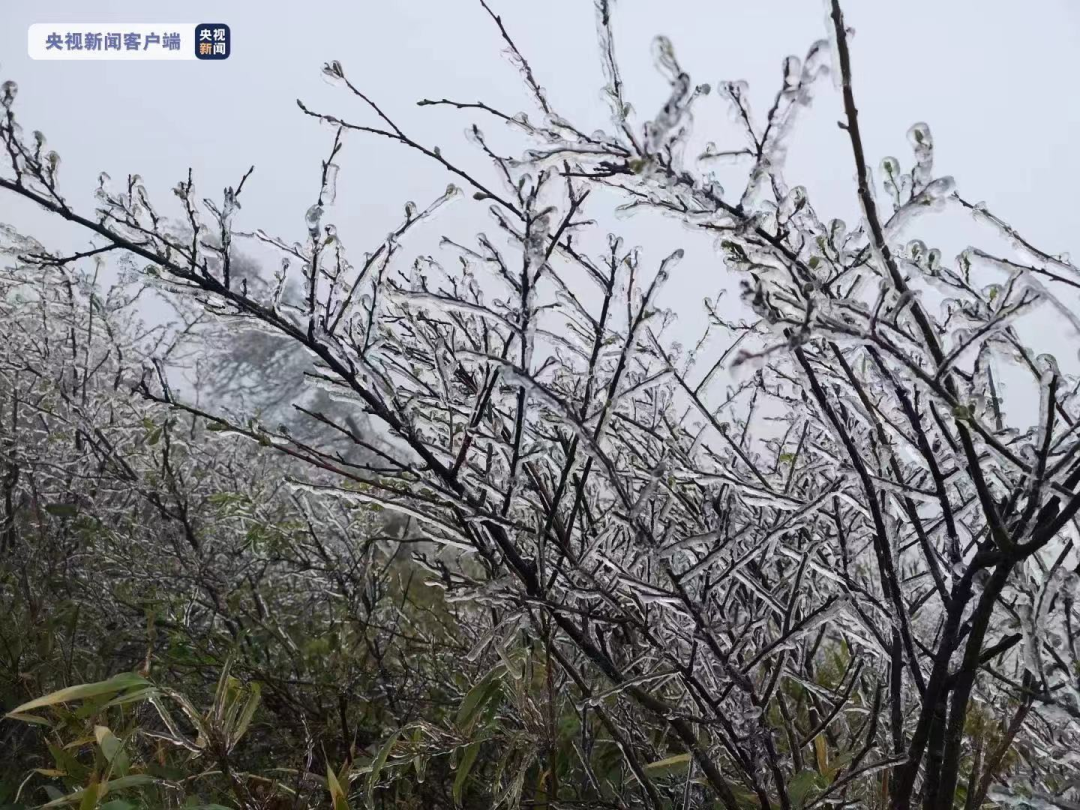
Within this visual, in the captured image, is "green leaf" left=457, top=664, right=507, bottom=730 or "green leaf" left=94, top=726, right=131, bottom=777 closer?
"green leaf" left=94, top=726, right=131, bottom=777

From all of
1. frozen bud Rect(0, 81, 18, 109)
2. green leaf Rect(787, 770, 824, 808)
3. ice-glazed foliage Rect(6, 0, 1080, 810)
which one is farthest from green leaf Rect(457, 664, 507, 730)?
frozen bud Rect(0, 81, 18, 109)

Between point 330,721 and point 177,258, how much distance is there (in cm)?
151

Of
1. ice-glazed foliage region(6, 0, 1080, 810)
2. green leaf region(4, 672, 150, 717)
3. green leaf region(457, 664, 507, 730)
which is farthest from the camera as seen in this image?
green leaf region(457, 664, 507, 730)

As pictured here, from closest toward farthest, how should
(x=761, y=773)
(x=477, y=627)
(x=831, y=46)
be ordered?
(x=831, y=46) < (x=761, y=773) < (x=477, y=627)

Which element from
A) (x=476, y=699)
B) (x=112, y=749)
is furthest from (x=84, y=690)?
(x=476, y=699)

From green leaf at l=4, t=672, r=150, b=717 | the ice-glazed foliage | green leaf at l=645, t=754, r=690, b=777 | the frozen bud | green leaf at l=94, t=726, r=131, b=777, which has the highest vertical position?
the frozen bud

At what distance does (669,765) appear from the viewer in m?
1.46

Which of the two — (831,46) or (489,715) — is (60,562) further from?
(831,46)

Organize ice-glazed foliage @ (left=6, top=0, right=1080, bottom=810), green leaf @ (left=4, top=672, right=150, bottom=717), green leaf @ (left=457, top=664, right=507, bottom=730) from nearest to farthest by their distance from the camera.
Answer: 1. ice-glazed foliage @ (left=6, top=0, right=1080, bottom=810)
2. green leaf @ (left=4, top=672, right=150, bottom=717)
3. green leaf @ (left=457, top=664, right=507, bottom=730)

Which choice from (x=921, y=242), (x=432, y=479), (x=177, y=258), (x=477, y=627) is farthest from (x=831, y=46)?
(x=477, y=627)

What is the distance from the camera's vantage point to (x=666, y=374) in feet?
3.75

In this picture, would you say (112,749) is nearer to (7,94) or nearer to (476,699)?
(476,699)

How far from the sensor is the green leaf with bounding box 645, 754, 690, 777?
1422 mm

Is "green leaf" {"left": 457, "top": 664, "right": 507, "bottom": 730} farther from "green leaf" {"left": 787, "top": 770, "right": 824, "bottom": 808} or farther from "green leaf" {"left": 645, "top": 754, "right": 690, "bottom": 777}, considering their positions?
"green leaf" {"left": 787, "top": 770, "right": 824, "bottom": 808}
